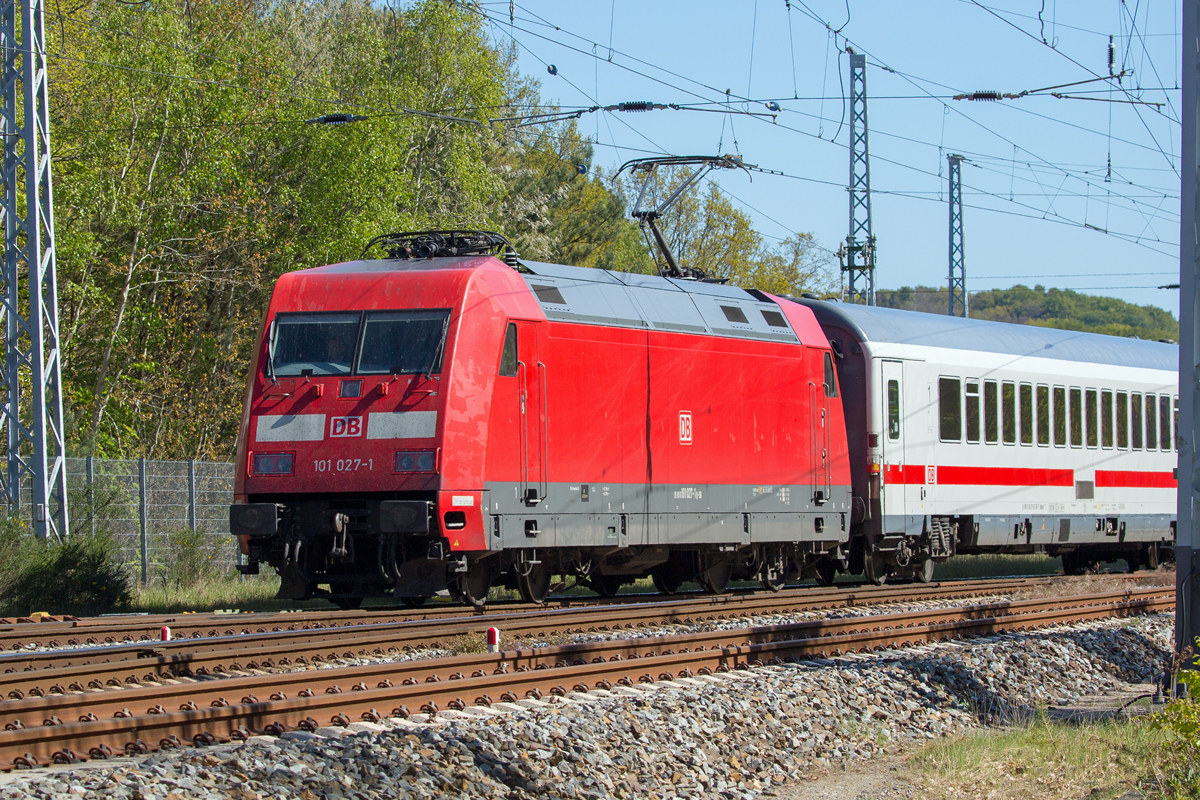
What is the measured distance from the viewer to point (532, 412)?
46.5ft

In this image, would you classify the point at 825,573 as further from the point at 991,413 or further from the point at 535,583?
the point at 535,583

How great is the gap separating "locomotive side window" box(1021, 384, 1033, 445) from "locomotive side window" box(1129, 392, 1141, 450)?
308cm

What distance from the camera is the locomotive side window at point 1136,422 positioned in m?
23.2

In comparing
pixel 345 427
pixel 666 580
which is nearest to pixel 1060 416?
pixel 666 580

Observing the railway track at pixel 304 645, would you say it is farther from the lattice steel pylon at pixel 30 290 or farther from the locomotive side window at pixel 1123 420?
the locomotive side window at pixel 1123 420

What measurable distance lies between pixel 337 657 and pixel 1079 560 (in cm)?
1793

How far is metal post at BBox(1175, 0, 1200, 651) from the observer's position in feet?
34.8

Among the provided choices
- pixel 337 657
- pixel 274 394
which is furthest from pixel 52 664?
pixel 274 394

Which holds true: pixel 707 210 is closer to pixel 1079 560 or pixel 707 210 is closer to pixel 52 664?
pixel 1079 560

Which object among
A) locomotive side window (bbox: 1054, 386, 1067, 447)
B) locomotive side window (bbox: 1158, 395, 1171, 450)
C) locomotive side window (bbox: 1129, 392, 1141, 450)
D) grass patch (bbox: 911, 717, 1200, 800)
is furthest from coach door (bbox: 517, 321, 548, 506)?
locomotive side window (bbox: 1158, 395, 1171, 450)

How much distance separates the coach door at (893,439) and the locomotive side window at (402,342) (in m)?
7.88

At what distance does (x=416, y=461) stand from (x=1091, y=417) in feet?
44.2

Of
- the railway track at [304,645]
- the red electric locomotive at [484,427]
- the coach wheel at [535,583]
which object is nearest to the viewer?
the railway track at [304,645]

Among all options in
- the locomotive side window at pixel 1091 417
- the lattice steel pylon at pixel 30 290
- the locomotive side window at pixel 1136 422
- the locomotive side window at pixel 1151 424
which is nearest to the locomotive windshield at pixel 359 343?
the lattice steel pylon at pixel 30 290
